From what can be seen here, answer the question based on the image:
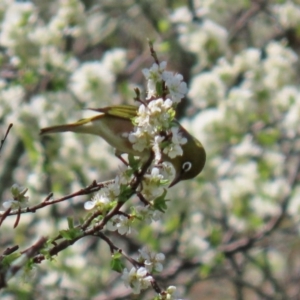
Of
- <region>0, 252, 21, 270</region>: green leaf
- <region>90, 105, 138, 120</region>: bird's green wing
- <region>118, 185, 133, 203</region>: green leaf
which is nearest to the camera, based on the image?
<region>0, 252, 21, 270</region>: green leaf

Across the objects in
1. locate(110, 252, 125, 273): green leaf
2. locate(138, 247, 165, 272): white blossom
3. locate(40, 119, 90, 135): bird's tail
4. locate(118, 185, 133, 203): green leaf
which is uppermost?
locate(118, 185, 133, 203): green leaf

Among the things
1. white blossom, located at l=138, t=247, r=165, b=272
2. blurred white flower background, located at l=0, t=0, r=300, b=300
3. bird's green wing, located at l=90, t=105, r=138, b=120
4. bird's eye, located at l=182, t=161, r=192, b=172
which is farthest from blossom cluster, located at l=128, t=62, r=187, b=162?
blurred white flower background, located at l=0, t=0, r=300, b=300

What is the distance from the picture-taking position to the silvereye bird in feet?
13.1

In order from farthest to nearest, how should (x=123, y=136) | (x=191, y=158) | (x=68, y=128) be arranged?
(x=68, y=128) → (x=191, y=158) → (x=123, y=136)

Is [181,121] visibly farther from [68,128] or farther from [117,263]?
[117,263]

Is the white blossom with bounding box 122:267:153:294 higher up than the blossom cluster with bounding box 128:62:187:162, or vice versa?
the blossom cluster with bounding box 128:62:187:162

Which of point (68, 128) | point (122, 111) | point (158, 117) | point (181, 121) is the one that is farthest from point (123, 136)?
point (181, 121)

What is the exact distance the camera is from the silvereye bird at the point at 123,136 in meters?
4.00

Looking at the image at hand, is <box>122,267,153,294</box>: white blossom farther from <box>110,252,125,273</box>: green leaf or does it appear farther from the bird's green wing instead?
the bird's green wing

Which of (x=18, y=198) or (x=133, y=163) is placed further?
(x=18, y=198)

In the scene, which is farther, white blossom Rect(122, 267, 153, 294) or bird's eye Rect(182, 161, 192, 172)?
bird's eye Rect(182, 161, 192, 172)

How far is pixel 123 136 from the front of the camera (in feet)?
13.0

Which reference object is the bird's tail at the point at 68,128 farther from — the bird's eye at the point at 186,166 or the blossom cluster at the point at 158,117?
the blossom cluster at the point at 158,117

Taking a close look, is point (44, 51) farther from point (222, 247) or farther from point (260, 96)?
point (222, 247)
